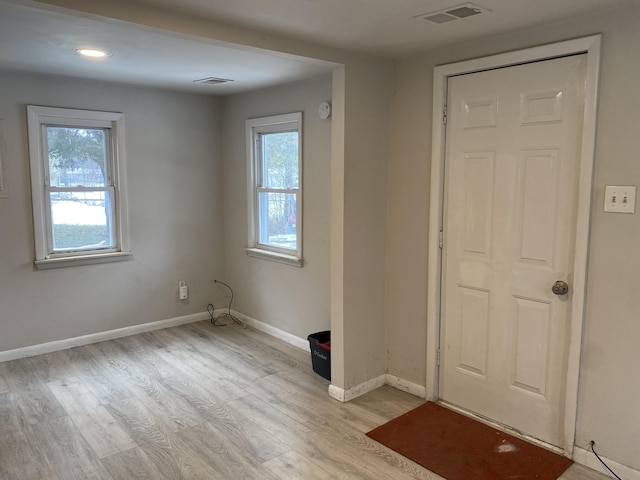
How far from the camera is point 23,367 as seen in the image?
377 cm

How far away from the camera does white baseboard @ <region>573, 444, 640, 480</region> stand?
2.36 m

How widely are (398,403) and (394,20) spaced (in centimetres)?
229

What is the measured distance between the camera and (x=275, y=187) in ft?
14.6

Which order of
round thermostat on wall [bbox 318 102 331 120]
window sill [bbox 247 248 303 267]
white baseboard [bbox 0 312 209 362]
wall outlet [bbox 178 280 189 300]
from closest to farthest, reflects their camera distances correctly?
round thermostat on wall [bbox 318 102 331 120], white baseboard [bbox 0 312 209 362], window sill [bbox 247 248 303 267], wall outlet [bbox 178 280 189 300]

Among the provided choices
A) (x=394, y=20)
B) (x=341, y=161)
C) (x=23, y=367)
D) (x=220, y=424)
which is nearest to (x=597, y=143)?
(x=394, y=20)

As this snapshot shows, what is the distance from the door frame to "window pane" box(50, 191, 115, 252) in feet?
9.56

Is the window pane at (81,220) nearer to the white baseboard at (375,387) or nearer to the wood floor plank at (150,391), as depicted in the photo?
the wood floor plank at (150,391)

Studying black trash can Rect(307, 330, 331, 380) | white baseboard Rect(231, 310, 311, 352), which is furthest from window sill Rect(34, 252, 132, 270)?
black trash can Rect(307, 330, 331, 380)

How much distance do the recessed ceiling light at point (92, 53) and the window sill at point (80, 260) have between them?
173cm

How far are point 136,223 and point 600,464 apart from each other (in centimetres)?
391

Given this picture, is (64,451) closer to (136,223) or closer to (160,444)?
(160,444)

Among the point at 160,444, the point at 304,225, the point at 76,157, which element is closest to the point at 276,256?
the point at 304,225

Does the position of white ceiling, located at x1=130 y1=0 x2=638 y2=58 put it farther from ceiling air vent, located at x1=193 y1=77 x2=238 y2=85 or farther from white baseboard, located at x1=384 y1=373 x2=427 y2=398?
white baseboard, located at x1=384 y1=373 x2=427 y2=398

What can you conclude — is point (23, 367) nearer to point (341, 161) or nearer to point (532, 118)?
point (341, 161)
